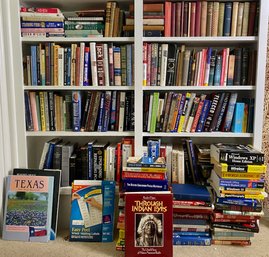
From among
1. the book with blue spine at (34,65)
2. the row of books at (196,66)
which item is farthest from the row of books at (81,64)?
the row of books at (196,66)

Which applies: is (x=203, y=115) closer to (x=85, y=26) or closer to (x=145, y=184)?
(x=145, y=184)

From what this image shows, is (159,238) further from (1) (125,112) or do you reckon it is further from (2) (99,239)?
(1) (125,112)

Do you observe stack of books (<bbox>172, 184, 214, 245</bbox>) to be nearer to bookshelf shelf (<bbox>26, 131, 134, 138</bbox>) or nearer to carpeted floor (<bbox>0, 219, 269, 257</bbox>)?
carpeted floor (<bbox>0, 219, 269, 257</bbox>)

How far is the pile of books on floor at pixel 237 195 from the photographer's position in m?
1.53

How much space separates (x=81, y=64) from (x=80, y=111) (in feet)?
0.90

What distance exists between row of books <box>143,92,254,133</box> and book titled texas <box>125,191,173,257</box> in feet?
1.45

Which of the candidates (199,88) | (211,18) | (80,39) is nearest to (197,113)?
(199,88)

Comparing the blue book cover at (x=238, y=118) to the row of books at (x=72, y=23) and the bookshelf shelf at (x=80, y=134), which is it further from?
the row of books at (x=72, y=23)

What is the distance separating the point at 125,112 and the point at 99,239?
0.74m

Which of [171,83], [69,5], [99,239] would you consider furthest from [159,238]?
[69,5]

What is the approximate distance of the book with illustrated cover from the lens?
1629mm

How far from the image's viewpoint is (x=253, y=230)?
1.56 m

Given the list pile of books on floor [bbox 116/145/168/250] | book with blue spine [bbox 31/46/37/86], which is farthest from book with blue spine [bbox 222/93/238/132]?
book with blue spine [bbox 31/46/37/86]

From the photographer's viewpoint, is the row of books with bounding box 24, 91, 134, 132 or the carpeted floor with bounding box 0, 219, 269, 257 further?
the row of books with bounding box 24, 91, 134, 132
